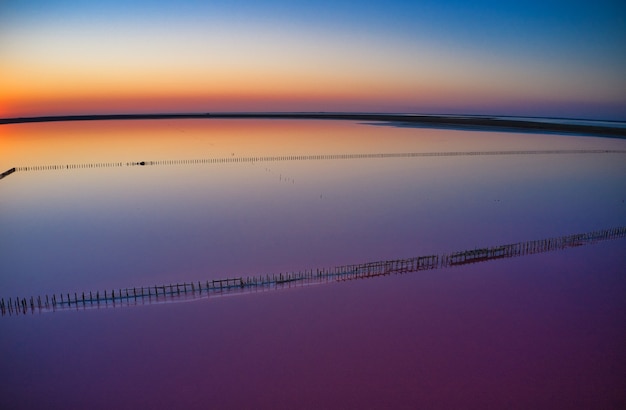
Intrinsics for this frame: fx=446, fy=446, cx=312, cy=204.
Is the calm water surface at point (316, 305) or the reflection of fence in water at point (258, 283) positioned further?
the reflection of fence in water at point (258, 283)

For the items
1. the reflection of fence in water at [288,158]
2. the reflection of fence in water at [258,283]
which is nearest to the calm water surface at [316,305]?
the reflection of fence in water at [258,283]

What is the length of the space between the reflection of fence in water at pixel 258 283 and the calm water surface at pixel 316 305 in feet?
1.15

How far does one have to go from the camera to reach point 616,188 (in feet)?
66.0

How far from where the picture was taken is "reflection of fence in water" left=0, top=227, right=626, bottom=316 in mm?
9164

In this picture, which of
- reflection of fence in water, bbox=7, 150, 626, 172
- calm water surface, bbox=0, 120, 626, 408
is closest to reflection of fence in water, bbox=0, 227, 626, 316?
calm water surface, bbox=0, 120, 626, 408

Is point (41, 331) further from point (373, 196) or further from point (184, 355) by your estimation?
point (373, 196)

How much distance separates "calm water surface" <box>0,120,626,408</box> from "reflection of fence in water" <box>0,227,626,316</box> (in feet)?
1.15

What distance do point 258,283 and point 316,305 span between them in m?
1.69

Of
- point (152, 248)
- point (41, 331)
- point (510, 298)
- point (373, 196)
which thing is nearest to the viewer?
point (41, 331)

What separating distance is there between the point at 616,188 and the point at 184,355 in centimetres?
2059

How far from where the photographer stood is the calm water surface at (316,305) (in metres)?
6.51

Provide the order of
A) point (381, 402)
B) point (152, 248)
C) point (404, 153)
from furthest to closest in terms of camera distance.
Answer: point (404, 153) → point (152, 248) → point (381, 402)

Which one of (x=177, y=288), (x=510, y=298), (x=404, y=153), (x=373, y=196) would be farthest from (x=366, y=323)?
(x=404, y=153)

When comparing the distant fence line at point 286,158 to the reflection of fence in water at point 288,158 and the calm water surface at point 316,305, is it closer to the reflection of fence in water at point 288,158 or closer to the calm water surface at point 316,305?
the reflection of fence in water at point 288,158
